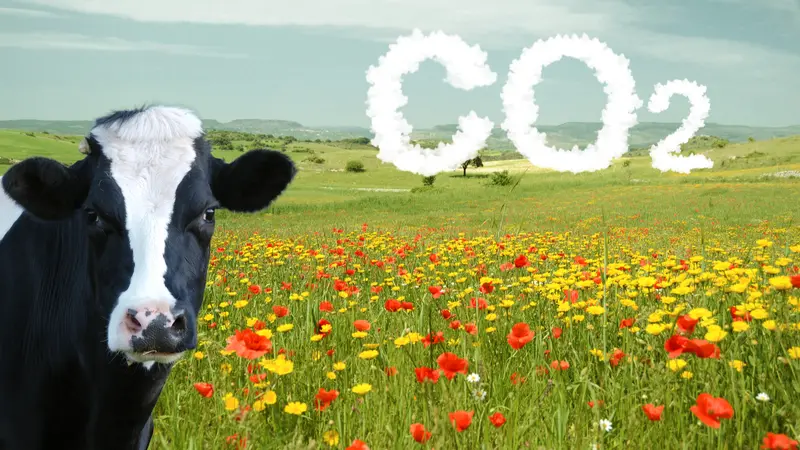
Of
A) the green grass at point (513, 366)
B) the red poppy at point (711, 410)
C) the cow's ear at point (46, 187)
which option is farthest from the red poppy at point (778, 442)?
the cow's ear at point (46, 187)

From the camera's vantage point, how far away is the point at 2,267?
9.80 feet

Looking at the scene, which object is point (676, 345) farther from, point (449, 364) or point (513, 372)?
point (513, 372)

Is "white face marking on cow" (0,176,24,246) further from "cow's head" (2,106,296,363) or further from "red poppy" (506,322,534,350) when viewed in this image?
"red poppy" (506,322,534,350)

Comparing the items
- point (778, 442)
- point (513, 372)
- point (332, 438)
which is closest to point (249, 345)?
point (332, 438)

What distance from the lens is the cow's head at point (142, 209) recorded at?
2293 millimetres

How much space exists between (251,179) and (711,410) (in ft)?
7.81

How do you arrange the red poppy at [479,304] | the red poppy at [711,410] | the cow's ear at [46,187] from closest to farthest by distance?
the red poppy at [711,410] < the cow's ear at [46,187] < the red poppy at [479,304]

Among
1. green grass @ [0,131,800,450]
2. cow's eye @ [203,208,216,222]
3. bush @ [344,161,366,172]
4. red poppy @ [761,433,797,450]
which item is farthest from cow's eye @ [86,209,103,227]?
bush @ [344,161,366,172]

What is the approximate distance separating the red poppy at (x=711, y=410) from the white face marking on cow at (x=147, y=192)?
1858 mm

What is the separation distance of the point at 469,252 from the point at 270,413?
4.83 m

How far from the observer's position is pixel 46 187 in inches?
108

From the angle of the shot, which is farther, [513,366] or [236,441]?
[513,366]

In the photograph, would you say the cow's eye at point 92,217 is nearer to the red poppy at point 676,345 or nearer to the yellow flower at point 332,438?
the yellow flower at point 332,438

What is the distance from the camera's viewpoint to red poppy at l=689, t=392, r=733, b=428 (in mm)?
1912
